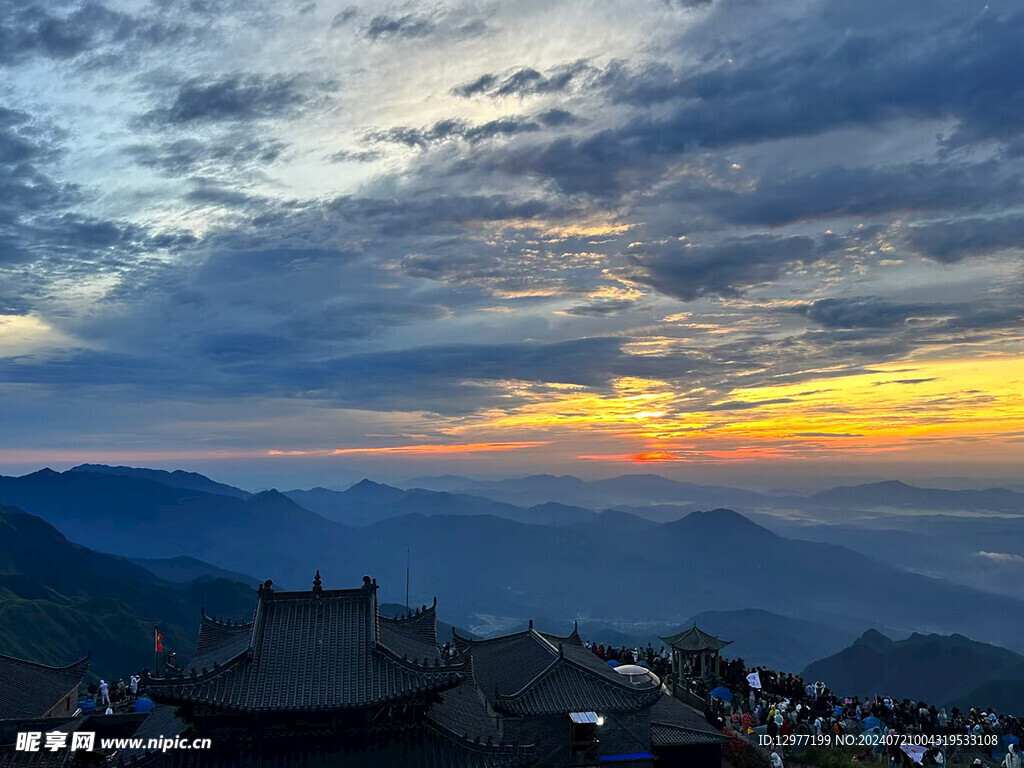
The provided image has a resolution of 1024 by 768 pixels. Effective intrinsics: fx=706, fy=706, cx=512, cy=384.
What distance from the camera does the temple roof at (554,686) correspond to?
1145 inches

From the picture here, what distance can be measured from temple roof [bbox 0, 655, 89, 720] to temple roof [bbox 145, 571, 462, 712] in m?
16.2

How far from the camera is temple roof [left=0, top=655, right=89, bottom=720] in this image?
36062mm

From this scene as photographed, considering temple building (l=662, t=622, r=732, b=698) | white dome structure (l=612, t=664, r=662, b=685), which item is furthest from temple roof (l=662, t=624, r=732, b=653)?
white dome structure (l=612, t=664, r=662, b=685)

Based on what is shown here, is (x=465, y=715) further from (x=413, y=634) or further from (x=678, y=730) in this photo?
(x=678, y=730)

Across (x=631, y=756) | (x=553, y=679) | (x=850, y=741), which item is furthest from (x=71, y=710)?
(x=850, y=741)

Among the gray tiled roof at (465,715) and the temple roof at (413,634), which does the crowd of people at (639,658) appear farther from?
the gray tiled roof at (465,715)

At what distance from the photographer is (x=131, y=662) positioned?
170 metres

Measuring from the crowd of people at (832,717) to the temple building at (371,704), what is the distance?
1045 centimetres

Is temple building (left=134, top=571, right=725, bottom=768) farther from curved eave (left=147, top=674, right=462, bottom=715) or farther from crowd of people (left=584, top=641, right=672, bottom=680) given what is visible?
crowd of people (left=584, top=641, right=672, bottom=680)

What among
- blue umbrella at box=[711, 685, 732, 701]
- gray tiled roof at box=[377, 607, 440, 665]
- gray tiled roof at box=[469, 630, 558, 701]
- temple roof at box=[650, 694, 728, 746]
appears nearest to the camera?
gray tiled roof at box=[377, 607, 440, 665]

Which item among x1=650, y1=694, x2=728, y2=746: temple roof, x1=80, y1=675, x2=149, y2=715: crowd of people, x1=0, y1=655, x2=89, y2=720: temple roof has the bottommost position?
x1=80, y1=675, x2=149, y2=715: crowd of people

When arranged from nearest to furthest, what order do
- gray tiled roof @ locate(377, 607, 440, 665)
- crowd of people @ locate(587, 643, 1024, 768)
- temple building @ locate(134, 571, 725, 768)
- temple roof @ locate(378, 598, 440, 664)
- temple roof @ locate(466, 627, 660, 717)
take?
temple building @ locate(134, 571, 725, 768) < gray tiled roof @ locate(377, 607, 440, 665) < temple roof @ locate(378, 598, 440, 664) < temple roof @ locate(466, 627, 660, 717) < crowd of people @ locate(587, 643, 1024, 768)

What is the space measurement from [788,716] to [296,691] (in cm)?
3105

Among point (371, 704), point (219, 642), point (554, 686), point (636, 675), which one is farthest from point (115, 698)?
point (636, 675)
